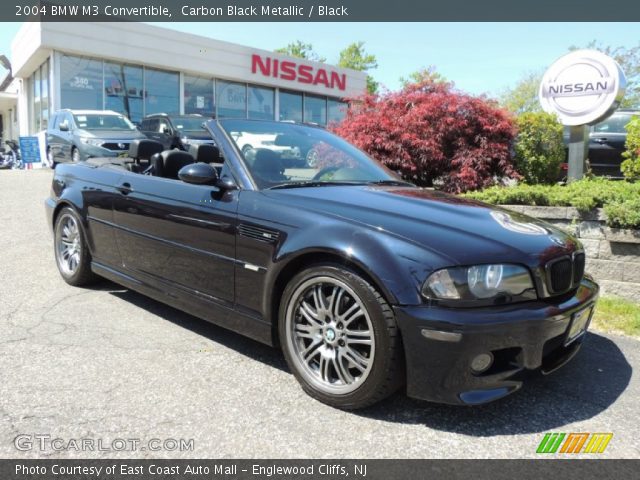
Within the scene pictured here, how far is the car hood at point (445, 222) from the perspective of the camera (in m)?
2.54

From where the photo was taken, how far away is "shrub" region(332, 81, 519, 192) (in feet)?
22.9

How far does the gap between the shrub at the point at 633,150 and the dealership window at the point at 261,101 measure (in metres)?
18.6

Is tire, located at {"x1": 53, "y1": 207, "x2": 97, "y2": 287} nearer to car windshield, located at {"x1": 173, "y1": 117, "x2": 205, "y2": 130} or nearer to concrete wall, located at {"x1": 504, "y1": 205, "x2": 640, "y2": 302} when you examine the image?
concrete wall, located at {"x1": 504, "y1": 205, "x2": 640, "y2": 302}

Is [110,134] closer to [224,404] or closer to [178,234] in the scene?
[178,234]

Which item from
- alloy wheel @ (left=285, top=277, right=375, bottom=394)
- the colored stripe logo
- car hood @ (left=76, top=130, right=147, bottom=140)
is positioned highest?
car hood @ (left=76, top=130, right=147, bottom=140)

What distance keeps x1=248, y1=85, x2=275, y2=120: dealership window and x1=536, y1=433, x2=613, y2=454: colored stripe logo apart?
2230 centimetres

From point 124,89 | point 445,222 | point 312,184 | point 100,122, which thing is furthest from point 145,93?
A: point 445,222

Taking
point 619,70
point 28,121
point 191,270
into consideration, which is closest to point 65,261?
point 191,270

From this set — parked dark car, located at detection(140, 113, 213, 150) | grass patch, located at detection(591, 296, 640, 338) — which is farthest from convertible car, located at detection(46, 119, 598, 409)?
parked dark car, located at detection(140, 113, 213, 150)

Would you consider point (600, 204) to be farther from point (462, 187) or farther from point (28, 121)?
point (28, 121)

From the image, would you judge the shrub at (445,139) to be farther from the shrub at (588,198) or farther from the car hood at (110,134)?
the car hood at (110,134)

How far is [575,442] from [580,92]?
19.0 ft

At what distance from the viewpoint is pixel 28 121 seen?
23344 millimetres

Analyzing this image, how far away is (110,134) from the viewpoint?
1328 cm
